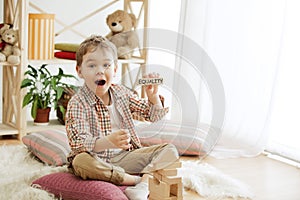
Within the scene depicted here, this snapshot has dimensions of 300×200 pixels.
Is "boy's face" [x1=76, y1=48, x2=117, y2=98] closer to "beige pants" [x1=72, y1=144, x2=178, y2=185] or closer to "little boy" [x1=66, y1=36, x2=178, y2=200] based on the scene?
"little boy" [x1=66, y1=36, x2=178, y2=200]

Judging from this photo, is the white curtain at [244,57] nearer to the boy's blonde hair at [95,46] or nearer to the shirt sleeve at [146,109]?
the shirt sleeve at [146,109]

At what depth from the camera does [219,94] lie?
1720 mm

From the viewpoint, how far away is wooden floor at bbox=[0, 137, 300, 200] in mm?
2406

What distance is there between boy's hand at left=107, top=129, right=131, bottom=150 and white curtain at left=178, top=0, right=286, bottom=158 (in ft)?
4.57

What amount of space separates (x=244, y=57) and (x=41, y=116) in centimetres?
126

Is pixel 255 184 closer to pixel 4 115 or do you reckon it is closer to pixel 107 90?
pixel 107 90

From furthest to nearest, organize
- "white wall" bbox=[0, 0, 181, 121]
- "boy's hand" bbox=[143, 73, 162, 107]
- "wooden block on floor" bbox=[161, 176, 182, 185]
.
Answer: "white wall" bbox=[0, 0, 181, 121]
"wooden block on floor" bbox=[161, 176, 182, 185]
"boy's hand" bbox=[143, 73, 162, 107]

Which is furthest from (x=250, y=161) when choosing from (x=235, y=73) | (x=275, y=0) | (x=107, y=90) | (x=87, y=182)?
(x=107, y=90)

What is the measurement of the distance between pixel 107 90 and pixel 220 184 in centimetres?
91

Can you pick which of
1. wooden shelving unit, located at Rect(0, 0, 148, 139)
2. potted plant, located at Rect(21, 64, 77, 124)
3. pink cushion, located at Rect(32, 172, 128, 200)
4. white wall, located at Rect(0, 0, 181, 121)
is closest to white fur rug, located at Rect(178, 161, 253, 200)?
pink cushion, located at Rect(32, 172, 128, 200)

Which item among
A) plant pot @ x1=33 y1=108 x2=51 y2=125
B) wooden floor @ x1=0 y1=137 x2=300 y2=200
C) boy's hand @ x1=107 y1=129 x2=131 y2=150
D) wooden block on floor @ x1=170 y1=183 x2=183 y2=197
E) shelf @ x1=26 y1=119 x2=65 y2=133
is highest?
boy's hand @ x1=107 y1=129 x2=131 y2=150

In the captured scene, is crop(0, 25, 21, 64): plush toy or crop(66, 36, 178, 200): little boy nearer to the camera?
crop(66, 36, 178, 200): little boy

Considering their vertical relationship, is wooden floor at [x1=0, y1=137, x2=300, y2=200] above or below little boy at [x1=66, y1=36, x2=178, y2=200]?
below

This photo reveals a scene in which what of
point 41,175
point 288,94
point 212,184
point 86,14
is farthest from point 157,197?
point 86,14
